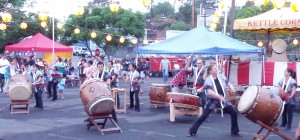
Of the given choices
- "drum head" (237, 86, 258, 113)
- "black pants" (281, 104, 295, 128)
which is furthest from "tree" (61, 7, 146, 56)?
"drum head" (237, 86, 258, 113)

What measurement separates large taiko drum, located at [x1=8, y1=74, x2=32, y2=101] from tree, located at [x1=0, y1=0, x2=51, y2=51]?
17275 mm

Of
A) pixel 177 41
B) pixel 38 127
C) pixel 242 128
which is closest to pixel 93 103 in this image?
pixel 38 127

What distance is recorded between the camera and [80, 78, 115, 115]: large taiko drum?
9.40 m

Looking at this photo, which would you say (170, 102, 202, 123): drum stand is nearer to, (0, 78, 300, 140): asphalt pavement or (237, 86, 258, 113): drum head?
(0, 78, 300, 140): asphalt pavement

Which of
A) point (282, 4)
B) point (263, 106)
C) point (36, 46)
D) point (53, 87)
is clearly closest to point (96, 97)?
point (263, 106)

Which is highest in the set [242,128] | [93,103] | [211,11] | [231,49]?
[211,11]

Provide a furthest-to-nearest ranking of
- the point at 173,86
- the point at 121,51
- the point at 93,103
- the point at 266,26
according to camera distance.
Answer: the point at 121,51, the point at 266,26, the point at 173,86, the point at 93,103

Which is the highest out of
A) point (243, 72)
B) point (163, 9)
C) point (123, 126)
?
point (163, 9)

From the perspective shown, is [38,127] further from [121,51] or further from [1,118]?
[121,51]

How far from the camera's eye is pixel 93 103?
9375 mm

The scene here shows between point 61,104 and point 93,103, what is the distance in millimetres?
6306

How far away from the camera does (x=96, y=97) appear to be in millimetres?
9391

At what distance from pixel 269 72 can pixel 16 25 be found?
63.9 ft

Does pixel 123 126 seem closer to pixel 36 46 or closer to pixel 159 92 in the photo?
pixel 159 92
